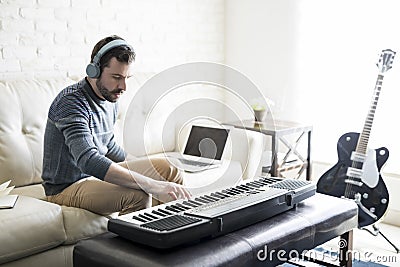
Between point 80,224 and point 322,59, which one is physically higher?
point 322,59

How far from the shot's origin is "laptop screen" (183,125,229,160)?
2.15 m

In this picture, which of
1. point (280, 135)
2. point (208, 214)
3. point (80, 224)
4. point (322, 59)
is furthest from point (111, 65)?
point (322, 59)

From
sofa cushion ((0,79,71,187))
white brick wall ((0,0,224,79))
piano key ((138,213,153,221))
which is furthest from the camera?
white brick wall ((0,0,224,79))

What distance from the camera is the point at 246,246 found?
5.63 feet

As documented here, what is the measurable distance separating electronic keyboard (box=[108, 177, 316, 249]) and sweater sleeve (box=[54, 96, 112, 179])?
0.34 meters

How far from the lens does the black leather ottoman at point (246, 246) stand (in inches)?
63.4

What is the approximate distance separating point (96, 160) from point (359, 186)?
4.83 feet

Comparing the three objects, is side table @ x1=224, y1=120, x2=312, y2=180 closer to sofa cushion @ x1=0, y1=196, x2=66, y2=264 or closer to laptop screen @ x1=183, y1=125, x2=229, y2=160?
laptop screen @ x1=183, y1=125, x2=229, y2=160

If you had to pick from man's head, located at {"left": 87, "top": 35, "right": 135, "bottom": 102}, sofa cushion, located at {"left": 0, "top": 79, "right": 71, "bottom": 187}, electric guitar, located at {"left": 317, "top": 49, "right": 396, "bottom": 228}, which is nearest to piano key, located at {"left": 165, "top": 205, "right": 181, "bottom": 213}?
man's head, located at {"left": 87, "top": 35, "right": 135, "bottom": 102}

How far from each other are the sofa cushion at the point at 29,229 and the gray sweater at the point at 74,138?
166 mm

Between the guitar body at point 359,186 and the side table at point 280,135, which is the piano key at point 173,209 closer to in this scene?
the side table at point 280,135

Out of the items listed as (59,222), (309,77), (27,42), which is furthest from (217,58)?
(59,222)

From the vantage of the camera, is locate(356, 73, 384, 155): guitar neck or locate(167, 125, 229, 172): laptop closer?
locate(167, 125, 229, 172): laptop

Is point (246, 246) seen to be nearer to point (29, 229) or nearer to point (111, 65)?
point (29, 229)
